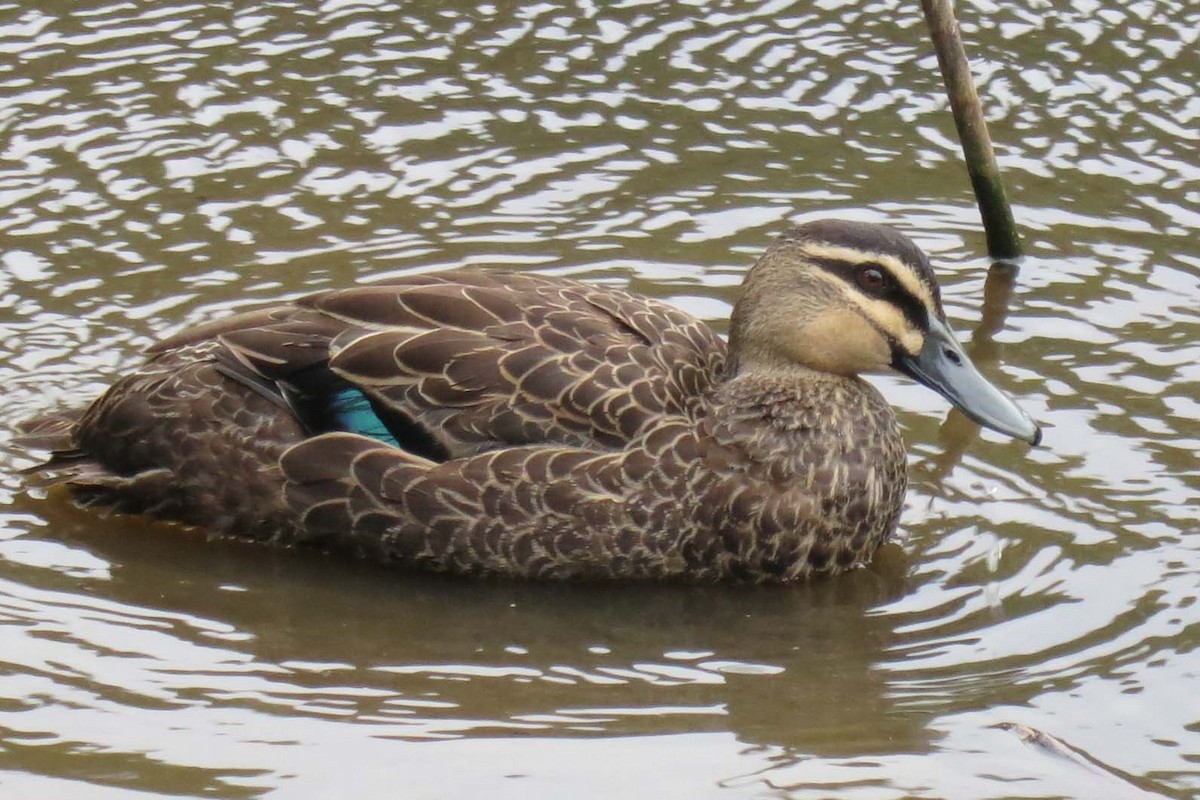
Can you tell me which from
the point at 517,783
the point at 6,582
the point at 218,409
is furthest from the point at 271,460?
the point at 517,783

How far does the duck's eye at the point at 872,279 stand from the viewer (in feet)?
27.4

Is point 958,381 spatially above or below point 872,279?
below

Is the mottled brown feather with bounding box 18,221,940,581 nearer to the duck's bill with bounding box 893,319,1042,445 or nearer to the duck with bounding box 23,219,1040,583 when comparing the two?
the duck with bounding box 23,219,1040,583

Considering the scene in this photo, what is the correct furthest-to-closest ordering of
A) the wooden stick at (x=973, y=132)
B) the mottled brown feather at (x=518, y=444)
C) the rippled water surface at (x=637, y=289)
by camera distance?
the wooden stick at (x=973, y=132)
the mottled brown feather at (x=518, y=444)
the rippled water surface at (x=637, y=289)

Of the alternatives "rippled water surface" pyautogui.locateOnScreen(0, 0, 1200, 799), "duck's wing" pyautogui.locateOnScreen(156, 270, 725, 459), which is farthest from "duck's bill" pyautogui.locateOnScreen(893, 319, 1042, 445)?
"duck's wing" pyautogui.locateOnScreen(156, 270, 725, 459)

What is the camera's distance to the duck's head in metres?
8.36

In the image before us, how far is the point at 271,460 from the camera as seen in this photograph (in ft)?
27.3

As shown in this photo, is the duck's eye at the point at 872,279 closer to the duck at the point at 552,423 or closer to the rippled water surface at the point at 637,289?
the duck at the point at 552,423

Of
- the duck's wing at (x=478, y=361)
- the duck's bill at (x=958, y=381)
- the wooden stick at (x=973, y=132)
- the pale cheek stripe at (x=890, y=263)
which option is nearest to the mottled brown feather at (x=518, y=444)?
the duck's wing at (x=478, y=361)

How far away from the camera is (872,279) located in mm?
8367

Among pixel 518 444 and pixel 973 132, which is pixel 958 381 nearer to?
pixel 518 444

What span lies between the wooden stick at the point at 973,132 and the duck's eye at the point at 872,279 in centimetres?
237

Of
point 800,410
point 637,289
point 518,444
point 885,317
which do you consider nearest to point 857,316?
point 885,317

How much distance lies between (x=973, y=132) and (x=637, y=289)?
1908 millimetres
